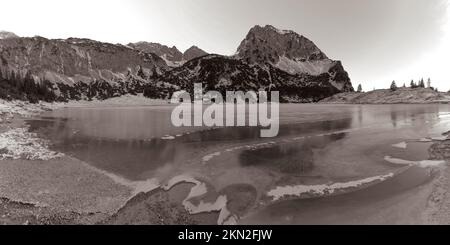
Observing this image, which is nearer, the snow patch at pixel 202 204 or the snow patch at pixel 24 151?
the snow patch at pixel 202 204

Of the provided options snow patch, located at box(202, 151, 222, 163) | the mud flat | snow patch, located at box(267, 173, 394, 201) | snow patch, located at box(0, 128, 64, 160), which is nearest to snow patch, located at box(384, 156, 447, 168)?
the mud flat

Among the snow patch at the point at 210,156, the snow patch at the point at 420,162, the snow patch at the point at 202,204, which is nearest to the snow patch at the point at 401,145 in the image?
the snow patch at the point at 420,162

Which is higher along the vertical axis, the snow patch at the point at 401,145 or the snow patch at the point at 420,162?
the snow patch at the point at 401,145

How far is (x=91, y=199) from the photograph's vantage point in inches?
488

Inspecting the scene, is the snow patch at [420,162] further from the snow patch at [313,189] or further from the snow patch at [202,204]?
the snow patch at [202,204]

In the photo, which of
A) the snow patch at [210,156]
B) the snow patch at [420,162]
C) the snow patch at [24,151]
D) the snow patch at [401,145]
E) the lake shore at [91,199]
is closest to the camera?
the lake shore at [91,199]

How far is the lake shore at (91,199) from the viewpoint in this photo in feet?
34.6

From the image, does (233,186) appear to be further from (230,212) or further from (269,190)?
(230,212)

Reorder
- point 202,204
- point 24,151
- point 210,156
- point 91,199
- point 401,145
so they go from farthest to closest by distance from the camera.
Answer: point 401,145, point 210,156, point 24,151, point 202,204, point 91,199

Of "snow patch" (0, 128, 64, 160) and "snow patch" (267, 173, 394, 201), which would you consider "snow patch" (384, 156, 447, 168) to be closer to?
"snow patch" (267, 173, 394, 201)

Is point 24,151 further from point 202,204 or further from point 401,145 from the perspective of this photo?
point 401,145

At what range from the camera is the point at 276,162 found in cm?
2017

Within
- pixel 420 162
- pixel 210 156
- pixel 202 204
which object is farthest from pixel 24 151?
pixel 420 162

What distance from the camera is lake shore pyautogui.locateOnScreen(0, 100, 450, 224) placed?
1055 centimetres
